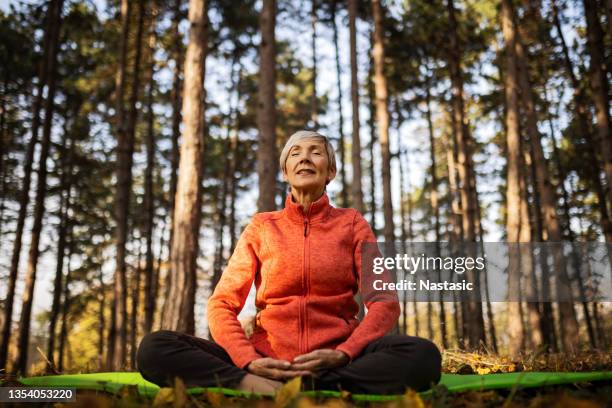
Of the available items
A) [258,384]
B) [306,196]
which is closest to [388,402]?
[258,384]

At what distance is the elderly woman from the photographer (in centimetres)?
224

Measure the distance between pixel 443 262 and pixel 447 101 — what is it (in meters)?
14.4

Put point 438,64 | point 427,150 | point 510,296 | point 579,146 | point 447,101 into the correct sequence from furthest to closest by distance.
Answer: point 427,150, point 447,101, point 438,64, point 579,146, point 510,296

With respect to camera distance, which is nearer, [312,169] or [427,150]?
[312,169]

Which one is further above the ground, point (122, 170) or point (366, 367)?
point (122, 170)

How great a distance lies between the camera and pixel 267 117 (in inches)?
292

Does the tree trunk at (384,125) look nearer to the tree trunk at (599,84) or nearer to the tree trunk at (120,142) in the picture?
the tree trunk at (599,84)

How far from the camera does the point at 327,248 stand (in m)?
2.77

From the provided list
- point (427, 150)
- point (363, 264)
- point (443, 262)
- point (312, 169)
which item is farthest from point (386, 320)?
point (427, 150)

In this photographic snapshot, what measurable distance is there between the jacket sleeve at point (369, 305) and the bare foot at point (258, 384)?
1.26 feet

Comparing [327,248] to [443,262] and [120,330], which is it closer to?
[443,262]

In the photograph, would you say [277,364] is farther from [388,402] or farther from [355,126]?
[355,126]

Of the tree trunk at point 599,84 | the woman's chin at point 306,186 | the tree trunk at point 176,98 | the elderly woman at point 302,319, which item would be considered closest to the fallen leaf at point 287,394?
the elderly woman at point 302,319

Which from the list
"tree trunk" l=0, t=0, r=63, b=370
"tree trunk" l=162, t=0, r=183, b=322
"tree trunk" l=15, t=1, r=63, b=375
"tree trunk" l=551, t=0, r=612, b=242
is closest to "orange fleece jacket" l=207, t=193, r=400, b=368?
"tree trunk" l=0, t=0, r=63, b=370
